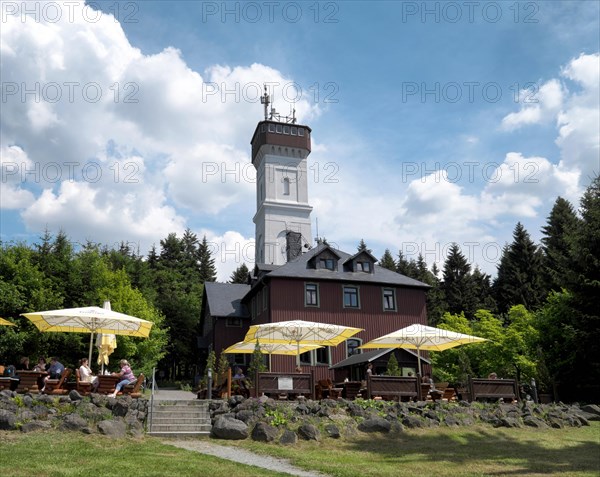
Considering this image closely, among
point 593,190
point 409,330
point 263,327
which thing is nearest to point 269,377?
point 263,327

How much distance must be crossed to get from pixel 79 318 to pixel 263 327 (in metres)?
5.84

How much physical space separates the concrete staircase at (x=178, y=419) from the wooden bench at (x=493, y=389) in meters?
8.57

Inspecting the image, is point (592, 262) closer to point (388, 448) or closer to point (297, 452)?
point (388, 448)

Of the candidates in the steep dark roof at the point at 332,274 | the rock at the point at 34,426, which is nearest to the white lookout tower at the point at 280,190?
the steep dark roof at the point at 332,274

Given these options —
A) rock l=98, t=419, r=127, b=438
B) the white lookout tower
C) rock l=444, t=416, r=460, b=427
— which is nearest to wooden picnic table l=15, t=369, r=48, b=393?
rock l=98, t=419, r=127, b=438

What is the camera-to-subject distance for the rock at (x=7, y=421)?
41.1ft

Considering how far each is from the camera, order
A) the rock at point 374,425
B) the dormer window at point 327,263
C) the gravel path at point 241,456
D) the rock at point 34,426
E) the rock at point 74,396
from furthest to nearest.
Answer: the dormer window at point 327,263 → the rock at point 374,425 → the rock at point 74,396 → the rock at point 34,426 → the gravel path at point 241,456

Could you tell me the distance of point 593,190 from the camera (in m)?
29.7

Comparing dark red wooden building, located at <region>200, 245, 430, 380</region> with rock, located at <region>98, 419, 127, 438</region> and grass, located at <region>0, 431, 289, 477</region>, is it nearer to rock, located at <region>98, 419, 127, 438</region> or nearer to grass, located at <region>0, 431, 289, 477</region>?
rock, located at <region>98, 419, 127, 438</region>

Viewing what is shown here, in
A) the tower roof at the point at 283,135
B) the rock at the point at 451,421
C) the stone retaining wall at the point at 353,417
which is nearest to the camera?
the stone retaining wall at the point at 353,417

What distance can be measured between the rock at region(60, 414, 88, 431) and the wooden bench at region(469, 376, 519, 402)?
461 inches

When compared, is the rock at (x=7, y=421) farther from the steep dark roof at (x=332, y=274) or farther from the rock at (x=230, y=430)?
the steep dark roof at (x=332, y=274)

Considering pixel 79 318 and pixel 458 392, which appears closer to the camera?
pixel 79 318

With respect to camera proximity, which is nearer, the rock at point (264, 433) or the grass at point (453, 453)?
the grass at point (453, 453)
